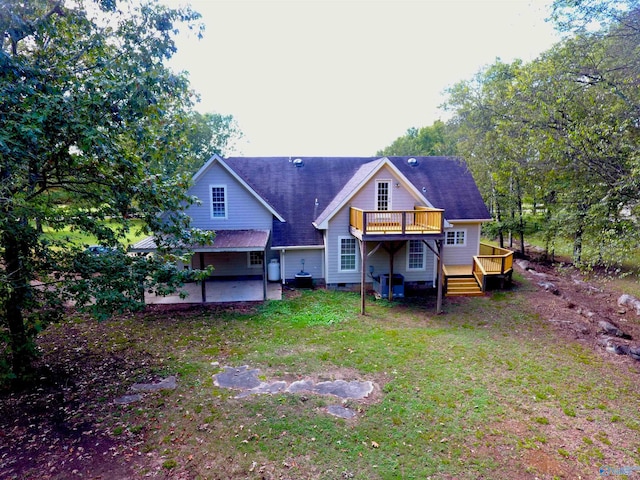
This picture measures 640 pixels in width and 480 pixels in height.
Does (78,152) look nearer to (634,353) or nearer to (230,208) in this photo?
(230,208)

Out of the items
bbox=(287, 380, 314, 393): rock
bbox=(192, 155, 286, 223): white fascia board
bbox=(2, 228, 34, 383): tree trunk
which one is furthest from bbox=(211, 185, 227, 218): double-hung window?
bbox=(287, 380, 314, 393): rock

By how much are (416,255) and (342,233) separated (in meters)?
3.67

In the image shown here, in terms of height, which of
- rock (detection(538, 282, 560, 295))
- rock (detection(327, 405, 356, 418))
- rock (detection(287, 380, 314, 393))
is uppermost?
rock (detection(538, 282, 560, 295))

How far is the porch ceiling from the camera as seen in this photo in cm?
1290

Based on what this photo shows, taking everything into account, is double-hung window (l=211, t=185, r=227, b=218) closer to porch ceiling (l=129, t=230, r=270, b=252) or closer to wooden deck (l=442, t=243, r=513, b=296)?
porch ceiling (l=129, t=230, r=270, b=252)

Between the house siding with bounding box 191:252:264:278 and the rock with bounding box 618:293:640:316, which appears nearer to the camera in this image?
the rock with bounding box 618:293:640:316

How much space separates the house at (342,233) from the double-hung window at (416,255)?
5 centimetres

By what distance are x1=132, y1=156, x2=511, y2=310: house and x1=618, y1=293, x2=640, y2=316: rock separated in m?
4.22

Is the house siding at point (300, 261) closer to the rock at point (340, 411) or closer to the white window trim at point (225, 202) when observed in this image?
the white window trim at point (225, 202)

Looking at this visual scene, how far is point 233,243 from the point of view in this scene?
13625 mm

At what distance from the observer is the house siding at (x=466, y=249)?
17.8 metres

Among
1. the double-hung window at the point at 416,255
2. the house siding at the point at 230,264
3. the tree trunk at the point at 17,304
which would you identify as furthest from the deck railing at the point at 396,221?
the tree trunk at the point at 17,304

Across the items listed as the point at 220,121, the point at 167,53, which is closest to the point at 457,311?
the point at 167,53

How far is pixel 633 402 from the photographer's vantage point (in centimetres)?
732
